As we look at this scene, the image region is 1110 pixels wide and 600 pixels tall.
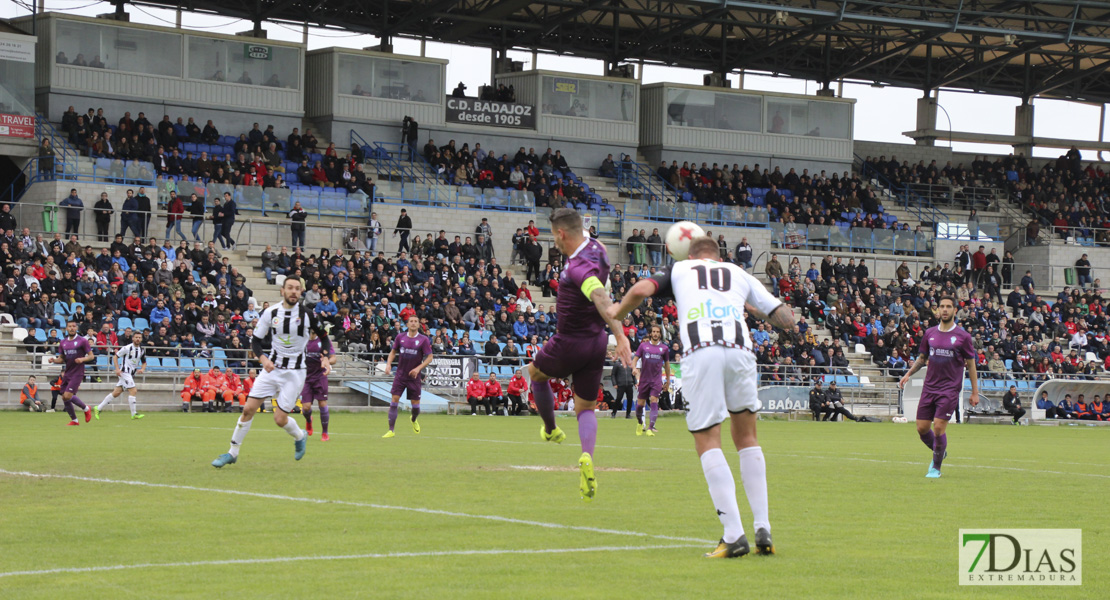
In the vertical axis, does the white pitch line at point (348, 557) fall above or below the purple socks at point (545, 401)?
below

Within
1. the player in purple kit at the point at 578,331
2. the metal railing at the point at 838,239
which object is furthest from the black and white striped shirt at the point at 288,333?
the metal railing at the point at 838,239

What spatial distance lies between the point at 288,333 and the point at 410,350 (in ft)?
26.1

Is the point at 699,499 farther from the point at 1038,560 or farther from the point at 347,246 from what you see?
the point at 347,246

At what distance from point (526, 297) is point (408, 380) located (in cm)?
1820

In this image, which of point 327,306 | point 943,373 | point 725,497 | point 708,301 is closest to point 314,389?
point 943,373

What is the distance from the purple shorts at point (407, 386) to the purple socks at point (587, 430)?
11.1 metres

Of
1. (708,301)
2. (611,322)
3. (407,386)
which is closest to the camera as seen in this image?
(708,301)

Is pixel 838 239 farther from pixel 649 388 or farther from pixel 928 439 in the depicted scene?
pixel 928 439

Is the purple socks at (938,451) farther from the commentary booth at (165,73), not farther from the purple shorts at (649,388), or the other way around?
the commentary booth at (165,73)

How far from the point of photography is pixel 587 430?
11.8 meters

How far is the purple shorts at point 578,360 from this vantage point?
12.0 meters

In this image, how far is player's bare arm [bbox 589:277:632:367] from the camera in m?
9.89

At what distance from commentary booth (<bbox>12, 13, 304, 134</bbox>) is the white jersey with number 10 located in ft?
129

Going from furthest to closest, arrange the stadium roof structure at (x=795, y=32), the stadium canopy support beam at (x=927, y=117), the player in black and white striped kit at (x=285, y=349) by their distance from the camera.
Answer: the stadium canopy support beam at (x=927, y=117) → the stadium roof structure at (x=795, y=32) → the player in black and white striped kit at (x=285, y=349)
